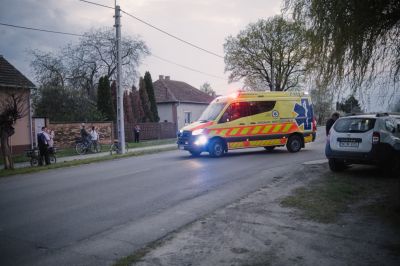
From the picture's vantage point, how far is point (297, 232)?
543cm

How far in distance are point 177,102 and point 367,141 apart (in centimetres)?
3722

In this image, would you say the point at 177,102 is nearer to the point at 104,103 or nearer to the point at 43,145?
the point at 104,103

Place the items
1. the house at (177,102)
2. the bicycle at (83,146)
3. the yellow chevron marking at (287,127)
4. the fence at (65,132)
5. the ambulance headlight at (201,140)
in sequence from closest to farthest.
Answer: the ambulance headlight at (201,140)
the yellow chevron marking at (287,127)
the bicycle at (83,146)
the fence at (65,132)
the house at (177,102)

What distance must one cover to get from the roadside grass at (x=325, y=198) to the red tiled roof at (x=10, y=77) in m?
19.4

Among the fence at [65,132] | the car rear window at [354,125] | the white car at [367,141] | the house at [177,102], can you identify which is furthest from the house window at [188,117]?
the white car at [367,141]

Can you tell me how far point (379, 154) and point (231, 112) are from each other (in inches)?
301

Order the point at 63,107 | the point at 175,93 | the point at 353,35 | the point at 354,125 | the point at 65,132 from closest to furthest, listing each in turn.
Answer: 1. the point at 353,35
2. the point at 354,125
3. the point at 65,132
4. the point at 63,107
5. the point at 175,93

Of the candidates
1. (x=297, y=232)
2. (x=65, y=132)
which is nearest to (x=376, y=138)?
(x=297, y=232)

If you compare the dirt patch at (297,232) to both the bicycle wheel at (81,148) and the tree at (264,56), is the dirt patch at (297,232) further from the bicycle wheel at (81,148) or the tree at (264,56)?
the tree at (264,56)

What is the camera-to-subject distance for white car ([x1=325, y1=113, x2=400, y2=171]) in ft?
31.2

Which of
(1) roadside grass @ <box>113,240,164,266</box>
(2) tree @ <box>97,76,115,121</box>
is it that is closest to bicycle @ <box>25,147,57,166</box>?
(1) roadside grass @ <box>113,240,164,266</box>

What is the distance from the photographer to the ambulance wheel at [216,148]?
15.9 m

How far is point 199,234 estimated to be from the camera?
555 cm

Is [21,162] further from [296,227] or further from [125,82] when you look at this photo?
[125,82]
